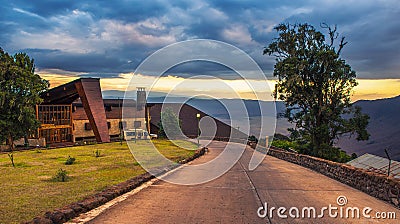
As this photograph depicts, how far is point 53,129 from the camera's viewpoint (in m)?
44.5

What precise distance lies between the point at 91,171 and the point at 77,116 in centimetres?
3555

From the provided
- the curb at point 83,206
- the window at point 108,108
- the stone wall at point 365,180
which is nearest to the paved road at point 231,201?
the stone wall at point 365,180

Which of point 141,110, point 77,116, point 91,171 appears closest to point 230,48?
point 91,171

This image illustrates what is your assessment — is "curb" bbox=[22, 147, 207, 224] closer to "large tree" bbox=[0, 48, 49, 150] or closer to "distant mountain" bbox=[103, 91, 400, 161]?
"distant mountain" bbox=[103, 91, 400, 161]

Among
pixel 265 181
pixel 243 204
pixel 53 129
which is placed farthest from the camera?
pixel 53 129

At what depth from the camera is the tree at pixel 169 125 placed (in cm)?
5694

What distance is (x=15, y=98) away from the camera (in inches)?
A: 1288

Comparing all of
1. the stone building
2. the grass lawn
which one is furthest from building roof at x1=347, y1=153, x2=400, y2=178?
the stone building

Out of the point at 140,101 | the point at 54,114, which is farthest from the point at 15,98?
the point at 140,101

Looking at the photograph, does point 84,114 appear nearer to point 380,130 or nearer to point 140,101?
point 140,101

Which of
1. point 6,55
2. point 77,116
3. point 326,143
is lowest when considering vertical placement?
point 326,143

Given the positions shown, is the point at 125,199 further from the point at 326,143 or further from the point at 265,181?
the point at 326,143

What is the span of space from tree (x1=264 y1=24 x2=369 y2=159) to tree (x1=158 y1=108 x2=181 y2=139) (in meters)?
22.4

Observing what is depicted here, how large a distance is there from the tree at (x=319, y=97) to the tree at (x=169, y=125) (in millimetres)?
22364
